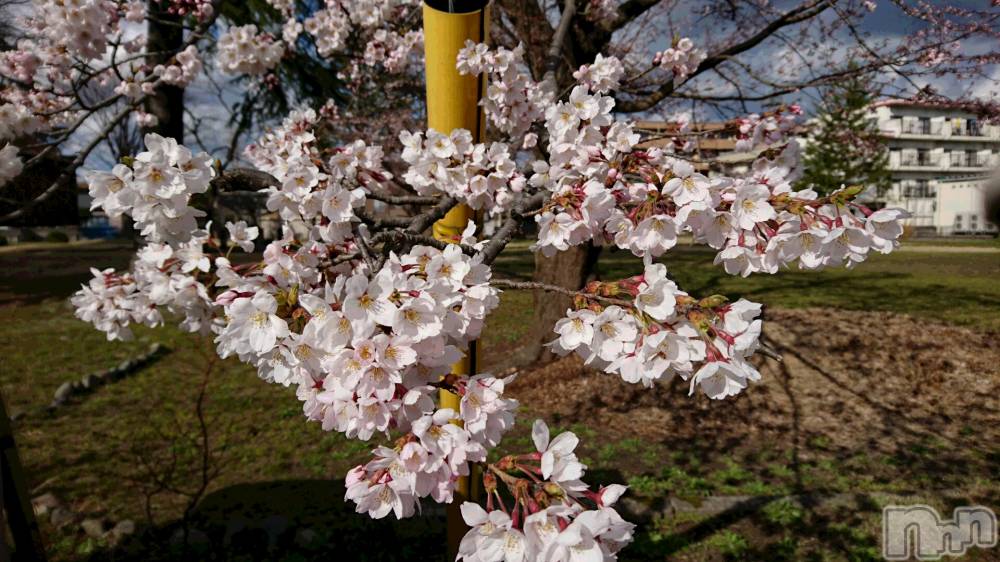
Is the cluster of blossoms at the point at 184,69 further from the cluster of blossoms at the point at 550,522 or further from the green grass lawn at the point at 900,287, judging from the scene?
the cluster of blossoms at the point at 550,522

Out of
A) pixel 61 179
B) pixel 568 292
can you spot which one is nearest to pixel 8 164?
pixel 61 179

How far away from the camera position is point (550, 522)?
35.8 inches

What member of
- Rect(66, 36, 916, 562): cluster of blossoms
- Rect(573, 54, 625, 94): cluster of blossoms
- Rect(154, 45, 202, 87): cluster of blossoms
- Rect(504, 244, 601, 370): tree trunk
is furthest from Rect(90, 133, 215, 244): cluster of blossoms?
Rect(504, 244, 601, 370): tree trunk

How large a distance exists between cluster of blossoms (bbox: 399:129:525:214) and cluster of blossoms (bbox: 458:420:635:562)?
3.49 ft

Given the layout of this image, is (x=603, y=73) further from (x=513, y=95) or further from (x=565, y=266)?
(x=565, y=266)

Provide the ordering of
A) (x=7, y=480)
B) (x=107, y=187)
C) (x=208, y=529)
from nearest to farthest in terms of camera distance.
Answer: (x=107, y=187)
(x=7, y=480)
(x=208, y=529)

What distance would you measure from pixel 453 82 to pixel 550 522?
4.71ft

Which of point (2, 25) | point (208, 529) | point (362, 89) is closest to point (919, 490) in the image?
point (208, 529)

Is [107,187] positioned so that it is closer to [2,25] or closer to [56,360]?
[2,25]

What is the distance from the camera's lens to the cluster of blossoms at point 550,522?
88 centimetres

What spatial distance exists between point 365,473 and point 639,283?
0.72 meters

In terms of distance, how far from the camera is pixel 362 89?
8.27 m

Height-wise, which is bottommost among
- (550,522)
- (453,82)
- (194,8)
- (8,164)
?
(550,522)

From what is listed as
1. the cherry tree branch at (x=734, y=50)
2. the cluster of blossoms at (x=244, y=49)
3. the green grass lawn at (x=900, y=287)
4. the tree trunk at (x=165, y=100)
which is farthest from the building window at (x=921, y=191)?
the tree trunk at (x=165, y=100)
